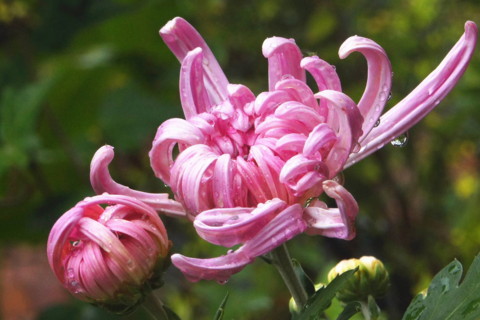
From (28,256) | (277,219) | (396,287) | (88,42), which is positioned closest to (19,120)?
(88,42)

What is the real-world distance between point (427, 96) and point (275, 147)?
0.52 feet

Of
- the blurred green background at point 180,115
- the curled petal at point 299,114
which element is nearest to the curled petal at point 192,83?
the curled petal at point 299,114

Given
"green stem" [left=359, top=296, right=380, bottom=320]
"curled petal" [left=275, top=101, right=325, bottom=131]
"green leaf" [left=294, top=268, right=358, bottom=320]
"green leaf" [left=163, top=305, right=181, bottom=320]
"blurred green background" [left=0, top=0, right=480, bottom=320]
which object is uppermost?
"curled petal" [left=275, top=101, right=325, bottom=131]

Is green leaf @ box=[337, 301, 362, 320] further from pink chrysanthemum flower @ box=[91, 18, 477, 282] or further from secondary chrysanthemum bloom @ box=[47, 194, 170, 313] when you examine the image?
secondary chrysanthemum bloom @ box=[47, 194, 170, 313]

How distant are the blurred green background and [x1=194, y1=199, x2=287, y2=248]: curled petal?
1171mm

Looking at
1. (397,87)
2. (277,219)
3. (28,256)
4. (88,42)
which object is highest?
(277,219)

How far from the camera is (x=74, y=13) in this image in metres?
2.41

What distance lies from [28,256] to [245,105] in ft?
14.3

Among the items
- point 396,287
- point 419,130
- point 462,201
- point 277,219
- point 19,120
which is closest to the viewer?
point 277,219

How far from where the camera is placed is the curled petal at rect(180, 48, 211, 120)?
2.84ft

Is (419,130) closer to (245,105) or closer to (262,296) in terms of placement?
(262,296)

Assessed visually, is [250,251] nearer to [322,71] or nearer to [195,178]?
[195,178]

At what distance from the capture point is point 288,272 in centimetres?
80

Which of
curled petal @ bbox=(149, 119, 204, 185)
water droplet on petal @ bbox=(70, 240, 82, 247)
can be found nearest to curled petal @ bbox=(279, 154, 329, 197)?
curled petal @ bbox=(149, 119, 204, 185)
